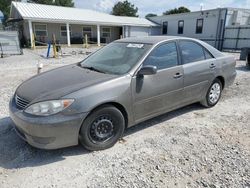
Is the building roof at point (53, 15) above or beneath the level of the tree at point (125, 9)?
beneath

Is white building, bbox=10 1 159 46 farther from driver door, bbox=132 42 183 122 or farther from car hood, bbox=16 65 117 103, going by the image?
driver door, bbox=132 42 183 122

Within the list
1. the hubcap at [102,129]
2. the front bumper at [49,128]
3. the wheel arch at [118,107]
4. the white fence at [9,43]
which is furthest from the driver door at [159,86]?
the white fence at [9,43]

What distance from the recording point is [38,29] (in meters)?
22.4

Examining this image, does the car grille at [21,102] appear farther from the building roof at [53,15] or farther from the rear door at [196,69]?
the building roof at [53,15]

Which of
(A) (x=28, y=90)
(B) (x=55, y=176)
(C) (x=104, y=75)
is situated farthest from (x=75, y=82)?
(B) (x=55, y=176)

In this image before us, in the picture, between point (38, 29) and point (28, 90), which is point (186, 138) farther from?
point (38, 29)

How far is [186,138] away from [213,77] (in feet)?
5.77

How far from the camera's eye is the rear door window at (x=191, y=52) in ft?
13.3

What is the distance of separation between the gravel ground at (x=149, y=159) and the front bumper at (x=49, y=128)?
32cm

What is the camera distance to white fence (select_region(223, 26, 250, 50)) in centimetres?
1967

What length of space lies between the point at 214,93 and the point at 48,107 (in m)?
3.68

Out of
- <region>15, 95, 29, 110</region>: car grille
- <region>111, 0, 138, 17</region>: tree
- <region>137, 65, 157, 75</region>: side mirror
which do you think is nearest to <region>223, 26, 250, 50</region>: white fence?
<region>137, 65, 157, 75</region>: side mirror

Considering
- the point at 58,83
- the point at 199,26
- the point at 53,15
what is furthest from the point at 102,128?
the point at 199,26

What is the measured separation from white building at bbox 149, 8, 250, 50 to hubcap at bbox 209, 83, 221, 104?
1777cm
